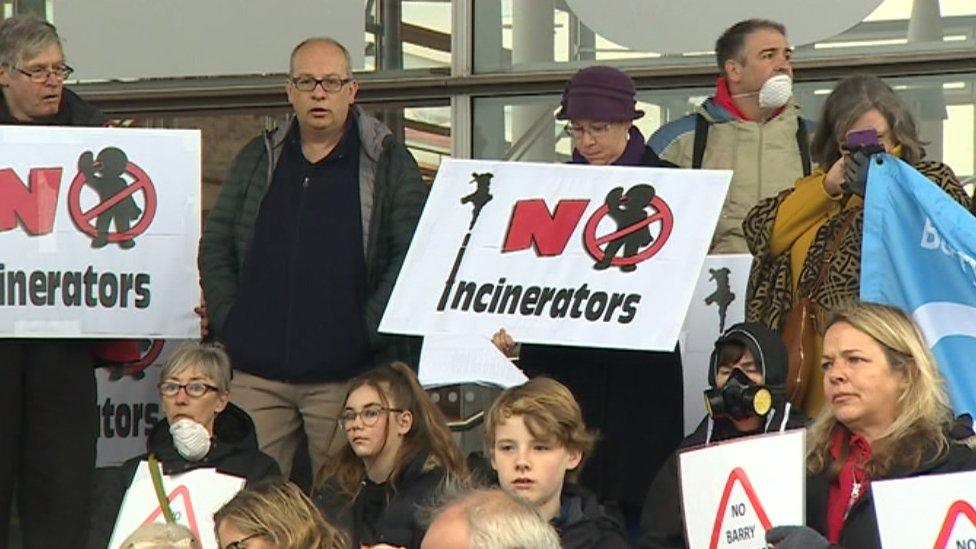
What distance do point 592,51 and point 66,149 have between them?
268cm

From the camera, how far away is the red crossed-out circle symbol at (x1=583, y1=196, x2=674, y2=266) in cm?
824

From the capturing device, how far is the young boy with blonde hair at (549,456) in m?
7.24

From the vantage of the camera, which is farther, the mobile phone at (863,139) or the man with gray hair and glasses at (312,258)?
the man with gray hair and glasses at (312,258)

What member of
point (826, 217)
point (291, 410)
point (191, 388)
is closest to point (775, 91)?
point (826, 217)

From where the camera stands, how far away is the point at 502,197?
856 centimetres

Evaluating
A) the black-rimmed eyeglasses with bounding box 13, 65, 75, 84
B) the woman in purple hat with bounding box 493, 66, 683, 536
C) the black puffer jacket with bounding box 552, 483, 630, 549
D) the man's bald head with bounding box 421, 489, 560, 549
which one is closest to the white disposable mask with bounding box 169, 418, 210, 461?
the woman in purple hat with bounding box 493, 66, 683, 536

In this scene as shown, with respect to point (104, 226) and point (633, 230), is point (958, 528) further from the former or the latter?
point (104, 226)

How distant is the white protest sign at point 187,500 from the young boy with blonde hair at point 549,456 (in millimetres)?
923

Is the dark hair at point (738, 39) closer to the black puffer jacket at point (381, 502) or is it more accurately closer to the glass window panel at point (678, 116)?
the glass window panel at point (678, 116)

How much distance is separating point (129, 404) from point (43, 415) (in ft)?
4.30

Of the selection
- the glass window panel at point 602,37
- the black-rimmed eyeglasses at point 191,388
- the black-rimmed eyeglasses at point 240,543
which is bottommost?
the black-rimmed eyeglasses at point 240,543

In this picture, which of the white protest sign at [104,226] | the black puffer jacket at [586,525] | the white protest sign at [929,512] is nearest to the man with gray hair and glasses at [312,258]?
the white protest sign at [104,226]

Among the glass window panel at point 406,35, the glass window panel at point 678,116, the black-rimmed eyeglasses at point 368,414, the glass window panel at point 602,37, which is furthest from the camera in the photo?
the glass window panel at point 406,35

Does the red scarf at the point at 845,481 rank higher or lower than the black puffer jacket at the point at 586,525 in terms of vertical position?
higher
